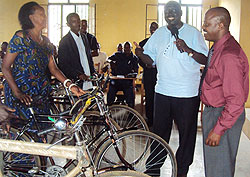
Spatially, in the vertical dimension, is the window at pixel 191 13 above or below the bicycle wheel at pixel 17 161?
above

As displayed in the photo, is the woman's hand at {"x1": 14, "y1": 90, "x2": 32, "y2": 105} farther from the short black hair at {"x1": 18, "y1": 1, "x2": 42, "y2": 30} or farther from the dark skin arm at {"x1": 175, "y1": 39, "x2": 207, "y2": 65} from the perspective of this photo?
the dark skin arm at {"x1": 175, "y1": 39, "x2": 207, "y2": 65}

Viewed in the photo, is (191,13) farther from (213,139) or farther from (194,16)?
(213,139)

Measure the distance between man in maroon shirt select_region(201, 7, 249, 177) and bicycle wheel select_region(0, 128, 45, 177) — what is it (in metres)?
1.22

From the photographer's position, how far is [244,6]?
18.7 feet

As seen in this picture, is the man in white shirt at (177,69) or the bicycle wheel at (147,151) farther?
the man in white shirt at (177,69)

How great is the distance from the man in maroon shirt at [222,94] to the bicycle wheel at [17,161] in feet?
3.99

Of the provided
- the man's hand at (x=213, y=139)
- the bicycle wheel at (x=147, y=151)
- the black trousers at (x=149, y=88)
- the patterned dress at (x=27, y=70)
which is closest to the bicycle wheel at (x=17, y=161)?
the patterned dress at (x=27, y=70)

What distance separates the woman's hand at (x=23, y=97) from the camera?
2.52m

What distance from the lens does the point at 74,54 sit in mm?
3838

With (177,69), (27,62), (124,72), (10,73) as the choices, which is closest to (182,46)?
(177,69)

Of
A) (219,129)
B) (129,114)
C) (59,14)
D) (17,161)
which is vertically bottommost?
(17,161)

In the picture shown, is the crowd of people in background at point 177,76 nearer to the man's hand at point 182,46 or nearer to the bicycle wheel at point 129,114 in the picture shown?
the man's hand at point 182,46

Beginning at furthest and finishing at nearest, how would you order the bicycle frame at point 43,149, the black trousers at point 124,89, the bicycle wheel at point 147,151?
the black trousers at point 124,89
the bicycle wheel at point 147,151
the bicycle frame at point 43,149

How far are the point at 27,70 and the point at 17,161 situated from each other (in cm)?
75
